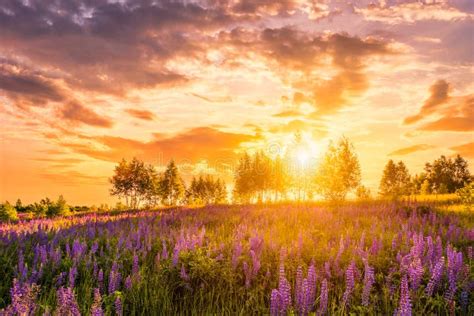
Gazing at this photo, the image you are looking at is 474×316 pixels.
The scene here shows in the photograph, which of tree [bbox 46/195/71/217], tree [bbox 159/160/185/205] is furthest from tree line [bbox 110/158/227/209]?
tree [bbox 46/195/71/217]

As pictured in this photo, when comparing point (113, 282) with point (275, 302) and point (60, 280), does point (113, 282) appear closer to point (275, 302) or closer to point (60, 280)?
point (60, 280)

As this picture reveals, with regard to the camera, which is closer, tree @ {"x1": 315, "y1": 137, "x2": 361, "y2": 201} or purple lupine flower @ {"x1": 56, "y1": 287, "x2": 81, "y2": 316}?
purple lupine flower @ {"x1": 56, "y1": 287, "x2": 81, "y2": 316}

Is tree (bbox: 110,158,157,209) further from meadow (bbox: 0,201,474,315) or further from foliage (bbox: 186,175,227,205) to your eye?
meadow (bbox: 0,201,474,315)

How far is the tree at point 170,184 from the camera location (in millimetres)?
85188

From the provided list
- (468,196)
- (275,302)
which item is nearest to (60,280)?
(275,302)

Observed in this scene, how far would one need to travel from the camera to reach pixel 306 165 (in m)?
70.5

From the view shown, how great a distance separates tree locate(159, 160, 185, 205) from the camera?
85.2 meters

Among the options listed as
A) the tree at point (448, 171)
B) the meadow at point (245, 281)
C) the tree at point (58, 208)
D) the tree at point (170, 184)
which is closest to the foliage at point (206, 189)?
the tree at point (170, 184)

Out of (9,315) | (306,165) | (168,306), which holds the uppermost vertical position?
(306,165)

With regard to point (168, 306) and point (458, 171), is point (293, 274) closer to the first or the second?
point (168, 306)

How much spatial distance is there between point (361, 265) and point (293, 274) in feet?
3.89

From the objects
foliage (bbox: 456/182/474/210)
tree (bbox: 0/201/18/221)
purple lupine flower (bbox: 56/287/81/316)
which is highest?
foliage (bbox: 456/182/474/210)

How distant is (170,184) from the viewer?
85.8 meters

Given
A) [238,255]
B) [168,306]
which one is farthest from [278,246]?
[168,306]
